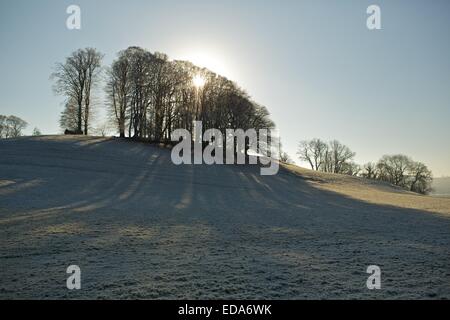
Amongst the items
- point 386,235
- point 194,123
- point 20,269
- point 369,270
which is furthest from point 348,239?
point 194,123

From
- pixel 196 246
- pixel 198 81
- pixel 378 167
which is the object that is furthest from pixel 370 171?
pixel 196 246

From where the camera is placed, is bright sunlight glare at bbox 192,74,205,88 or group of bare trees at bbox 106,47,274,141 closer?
group of bare trees at bbox 106,47,274,141

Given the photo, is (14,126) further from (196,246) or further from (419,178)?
(419,178)

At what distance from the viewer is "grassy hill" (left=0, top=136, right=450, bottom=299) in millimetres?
8008

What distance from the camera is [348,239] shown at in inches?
539

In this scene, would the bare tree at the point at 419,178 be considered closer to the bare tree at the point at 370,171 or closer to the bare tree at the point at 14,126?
the bare tree at the point at 370,171

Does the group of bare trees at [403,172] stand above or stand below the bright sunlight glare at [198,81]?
below

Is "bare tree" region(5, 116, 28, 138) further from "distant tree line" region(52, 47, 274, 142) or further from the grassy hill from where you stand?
the grassy hill

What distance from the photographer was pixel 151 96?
5925 centimetres

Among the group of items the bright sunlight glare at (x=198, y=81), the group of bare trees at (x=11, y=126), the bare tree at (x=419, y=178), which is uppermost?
the bright sunlight glare at (x=198, y=81)

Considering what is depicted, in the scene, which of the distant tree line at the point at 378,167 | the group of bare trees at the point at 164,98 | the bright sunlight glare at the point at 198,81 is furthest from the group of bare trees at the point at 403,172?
the bright sunlight glare at the point at 198,81

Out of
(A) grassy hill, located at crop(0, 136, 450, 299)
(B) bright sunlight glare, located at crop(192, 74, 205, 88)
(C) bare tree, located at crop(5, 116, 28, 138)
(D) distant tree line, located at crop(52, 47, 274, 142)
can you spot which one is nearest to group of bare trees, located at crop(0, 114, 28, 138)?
(C) bare tree, located at crop(5, 116, 28, 138)

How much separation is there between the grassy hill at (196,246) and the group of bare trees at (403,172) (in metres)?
87.7

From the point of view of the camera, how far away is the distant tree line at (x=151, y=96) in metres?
58.3
